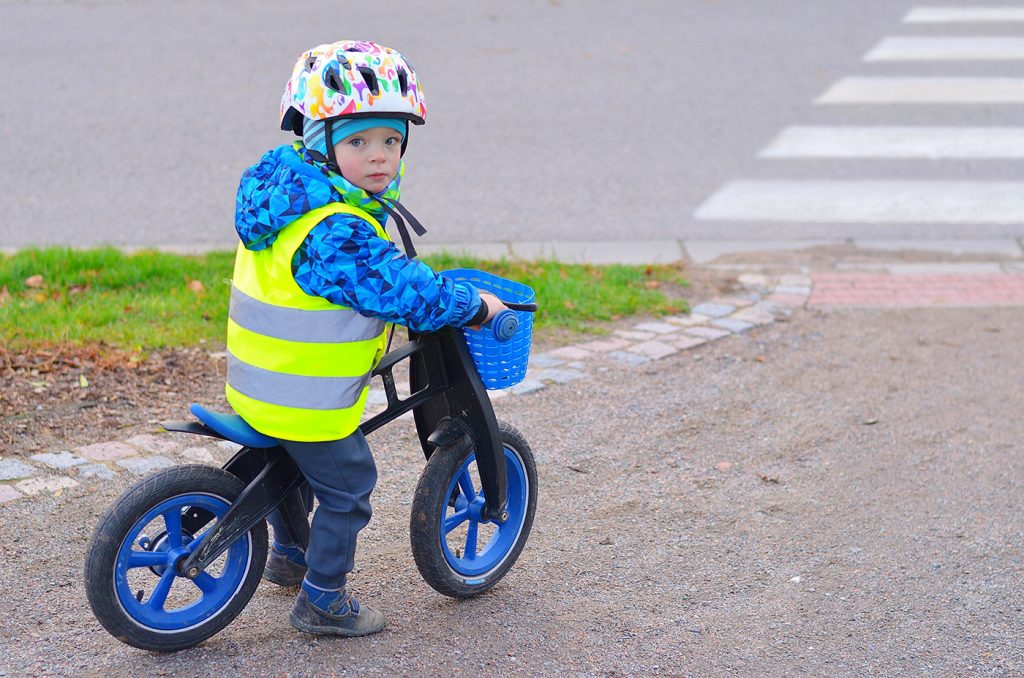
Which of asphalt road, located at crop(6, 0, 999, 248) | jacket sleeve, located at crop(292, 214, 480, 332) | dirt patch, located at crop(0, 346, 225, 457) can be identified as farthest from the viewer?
asphalt road, located at crop(6, 0, 999, 248)

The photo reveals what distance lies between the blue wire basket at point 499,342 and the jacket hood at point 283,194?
0.37 m

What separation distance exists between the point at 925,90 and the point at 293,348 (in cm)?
823

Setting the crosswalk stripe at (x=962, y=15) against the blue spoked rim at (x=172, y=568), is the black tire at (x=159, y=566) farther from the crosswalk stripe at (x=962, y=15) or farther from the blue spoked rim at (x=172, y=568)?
the crosswalk stripe at (x=962, y=15)

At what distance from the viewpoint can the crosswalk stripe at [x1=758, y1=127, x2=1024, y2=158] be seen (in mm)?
8688

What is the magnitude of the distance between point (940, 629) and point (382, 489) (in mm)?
1953

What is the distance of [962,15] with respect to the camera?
1188 cm

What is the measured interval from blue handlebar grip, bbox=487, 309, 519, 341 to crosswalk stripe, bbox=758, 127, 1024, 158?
585 centimetres

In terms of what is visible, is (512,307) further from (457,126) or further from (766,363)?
(457,126)

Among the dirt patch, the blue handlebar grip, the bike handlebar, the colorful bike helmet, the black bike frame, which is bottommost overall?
the dirt patch

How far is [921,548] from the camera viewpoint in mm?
3947

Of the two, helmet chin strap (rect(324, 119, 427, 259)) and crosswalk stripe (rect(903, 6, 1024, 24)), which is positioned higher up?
helmet chin strap (rect(324, 119, 427, 259))

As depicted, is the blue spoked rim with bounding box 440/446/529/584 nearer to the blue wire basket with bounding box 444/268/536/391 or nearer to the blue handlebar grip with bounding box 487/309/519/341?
the blue wire basket with bounding box 444/268/536/391

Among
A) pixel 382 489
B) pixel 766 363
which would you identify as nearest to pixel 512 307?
pixel 382 489

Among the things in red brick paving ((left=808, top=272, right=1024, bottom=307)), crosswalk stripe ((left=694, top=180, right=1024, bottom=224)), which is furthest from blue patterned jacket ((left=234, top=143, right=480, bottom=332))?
crosswalk stripe ((left=694, top=180, right=1024, bottom=224))
